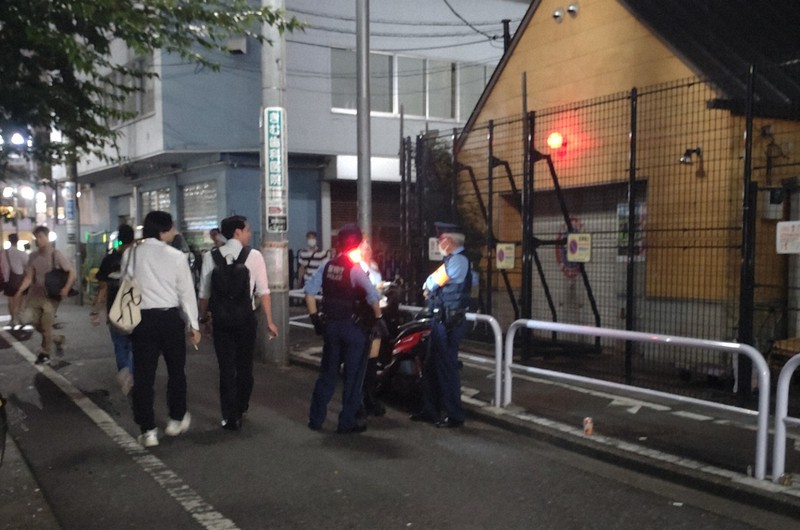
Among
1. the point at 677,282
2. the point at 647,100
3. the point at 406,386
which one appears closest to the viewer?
the point at 406,386

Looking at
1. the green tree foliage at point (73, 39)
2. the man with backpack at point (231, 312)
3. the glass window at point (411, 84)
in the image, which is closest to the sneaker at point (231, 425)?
the man with backpack at point (231, 312)

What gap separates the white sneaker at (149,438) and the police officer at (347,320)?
4.57 ft

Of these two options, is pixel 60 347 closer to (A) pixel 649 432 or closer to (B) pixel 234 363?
(B) pixel 234 363

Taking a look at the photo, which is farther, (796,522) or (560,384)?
(560,384)

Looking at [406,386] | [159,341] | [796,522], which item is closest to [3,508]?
[159,341]

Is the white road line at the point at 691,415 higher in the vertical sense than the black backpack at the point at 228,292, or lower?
lower

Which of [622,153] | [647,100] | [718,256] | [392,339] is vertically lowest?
[392,339]

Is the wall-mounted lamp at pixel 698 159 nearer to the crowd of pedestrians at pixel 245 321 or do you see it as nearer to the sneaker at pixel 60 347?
the crowd of pedestrians at pixel 245 321

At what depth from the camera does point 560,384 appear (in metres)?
8.16

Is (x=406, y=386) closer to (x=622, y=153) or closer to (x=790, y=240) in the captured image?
(x=790, y=240)

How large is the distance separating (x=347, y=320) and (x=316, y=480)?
1.50m

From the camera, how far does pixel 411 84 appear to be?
800 inches

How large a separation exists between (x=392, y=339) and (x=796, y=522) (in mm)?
4035

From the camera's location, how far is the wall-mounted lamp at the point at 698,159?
8.66 m
